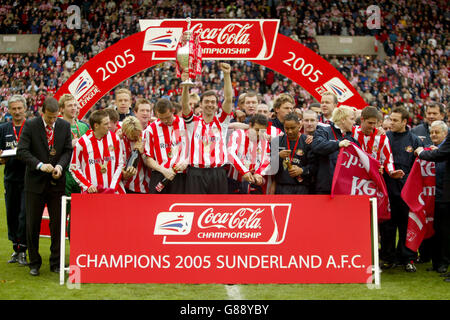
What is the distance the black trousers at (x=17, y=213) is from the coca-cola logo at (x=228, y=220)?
2.45 m

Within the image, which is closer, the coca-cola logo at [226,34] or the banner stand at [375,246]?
the banner stand at [375,246]

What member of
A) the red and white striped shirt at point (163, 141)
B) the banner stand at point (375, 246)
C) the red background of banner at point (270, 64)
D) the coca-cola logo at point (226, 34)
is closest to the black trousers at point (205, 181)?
the red and white striped shirt at point (163, 141)

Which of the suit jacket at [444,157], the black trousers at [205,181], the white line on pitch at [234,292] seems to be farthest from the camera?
the black trousers at [205,181]

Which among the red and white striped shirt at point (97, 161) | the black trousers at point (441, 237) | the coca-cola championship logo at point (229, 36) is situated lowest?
the black trousers at point (441, 237)

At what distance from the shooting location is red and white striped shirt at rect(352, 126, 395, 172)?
6.48m

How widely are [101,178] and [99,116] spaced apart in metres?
0.72

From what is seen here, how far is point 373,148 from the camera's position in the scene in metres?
6.59

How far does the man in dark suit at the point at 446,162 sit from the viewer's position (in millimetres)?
5965

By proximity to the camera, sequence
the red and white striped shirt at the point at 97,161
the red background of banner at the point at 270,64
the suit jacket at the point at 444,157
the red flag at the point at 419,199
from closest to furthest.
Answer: the suit jacket at the point at 444,157, the red and white striped shirt at the point at 97,161, the red flag at the point at 419,199, the red background of banner at the point at 270,64

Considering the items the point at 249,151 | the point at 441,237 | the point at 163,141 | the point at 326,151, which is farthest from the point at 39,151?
the point at 441,237

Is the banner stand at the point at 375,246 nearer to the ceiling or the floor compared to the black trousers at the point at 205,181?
nearer to the floor

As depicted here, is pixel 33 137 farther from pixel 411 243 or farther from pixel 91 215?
pixel 411 243

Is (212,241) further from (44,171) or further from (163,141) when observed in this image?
(44,171)

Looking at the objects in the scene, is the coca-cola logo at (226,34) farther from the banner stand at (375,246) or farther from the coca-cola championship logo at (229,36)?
the banner stand at (375,246)
